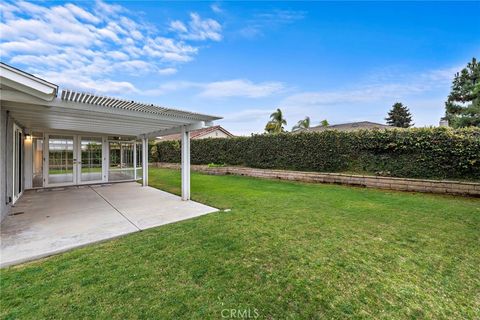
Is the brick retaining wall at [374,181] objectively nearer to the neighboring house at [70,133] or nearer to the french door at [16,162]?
the neighboring house at [70,133]

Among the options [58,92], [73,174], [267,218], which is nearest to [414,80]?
[267,218]

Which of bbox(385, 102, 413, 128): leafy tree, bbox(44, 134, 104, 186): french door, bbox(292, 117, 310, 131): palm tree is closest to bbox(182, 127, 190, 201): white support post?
bbox(44, 134, 104, 186): french door

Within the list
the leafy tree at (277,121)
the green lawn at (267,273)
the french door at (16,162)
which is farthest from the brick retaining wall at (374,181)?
the leafy tree at (277,121)

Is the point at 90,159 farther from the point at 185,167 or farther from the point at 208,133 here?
the point at 208,133

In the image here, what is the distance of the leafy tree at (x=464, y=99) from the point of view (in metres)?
15.6

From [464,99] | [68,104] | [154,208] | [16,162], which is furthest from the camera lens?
[464,99]

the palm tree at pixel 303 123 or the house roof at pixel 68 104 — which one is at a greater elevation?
the palm tree at pixel 303 123

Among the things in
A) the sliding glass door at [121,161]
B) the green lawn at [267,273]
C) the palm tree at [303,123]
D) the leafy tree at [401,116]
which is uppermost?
the leafy tree at [401,116]

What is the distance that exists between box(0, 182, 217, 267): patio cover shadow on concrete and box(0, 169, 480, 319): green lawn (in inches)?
17.4

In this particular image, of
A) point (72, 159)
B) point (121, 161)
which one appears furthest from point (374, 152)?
point (72, 159)

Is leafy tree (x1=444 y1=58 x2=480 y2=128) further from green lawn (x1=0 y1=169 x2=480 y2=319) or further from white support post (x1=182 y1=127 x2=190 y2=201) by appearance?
white support post (x1=182 y1=127 x2=190 y2=201)

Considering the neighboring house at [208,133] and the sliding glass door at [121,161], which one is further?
the neighboring house at [208,133]

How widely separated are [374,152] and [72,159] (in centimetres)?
1432

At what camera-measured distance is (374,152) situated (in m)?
9.48
